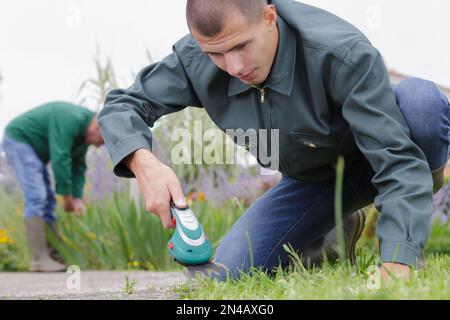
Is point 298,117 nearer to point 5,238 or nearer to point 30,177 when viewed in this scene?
point 30,177

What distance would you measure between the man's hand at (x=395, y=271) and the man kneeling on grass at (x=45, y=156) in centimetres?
397

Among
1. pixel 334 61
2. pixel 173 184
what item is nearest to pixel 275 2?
pixel 334 61

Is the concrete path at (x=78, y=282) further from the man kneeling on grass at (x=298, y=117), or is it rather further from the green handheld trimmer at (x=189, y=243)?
the green handheld trimmer at (x=189, y=243)

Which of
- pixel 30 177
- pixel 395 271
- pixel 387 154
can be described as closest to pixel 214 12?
pixel 387 154

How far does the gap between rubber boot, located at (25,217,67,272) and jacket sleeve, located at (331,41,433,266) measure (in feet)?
12.5

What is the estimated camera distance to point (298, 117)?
2264mm

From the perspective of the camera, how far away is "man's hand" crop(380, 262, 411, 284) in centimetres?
173

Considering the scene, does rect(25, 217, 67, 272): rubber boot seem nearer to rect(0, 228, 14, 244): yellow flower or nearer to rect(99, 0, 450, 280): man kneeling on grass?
rect(0, 228, 14, 244): yellow flower

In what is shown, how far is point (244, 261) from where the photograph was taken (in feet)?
8.54

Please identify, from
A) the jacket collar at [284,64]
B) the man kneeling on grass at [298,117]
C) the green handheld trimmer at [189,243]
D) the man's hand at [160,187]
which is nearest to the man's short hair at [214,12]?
the man kneeling on grass at [298,117]

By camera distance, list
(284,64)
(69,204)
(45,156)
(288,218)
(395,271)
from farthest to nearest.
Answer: (45,156)
(69,204)
(288,218)
(284,64)
(395,271)

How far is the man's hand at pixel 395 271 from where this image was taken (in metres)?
1.73

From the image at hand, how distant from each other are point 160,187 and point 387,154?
25.9 inches
